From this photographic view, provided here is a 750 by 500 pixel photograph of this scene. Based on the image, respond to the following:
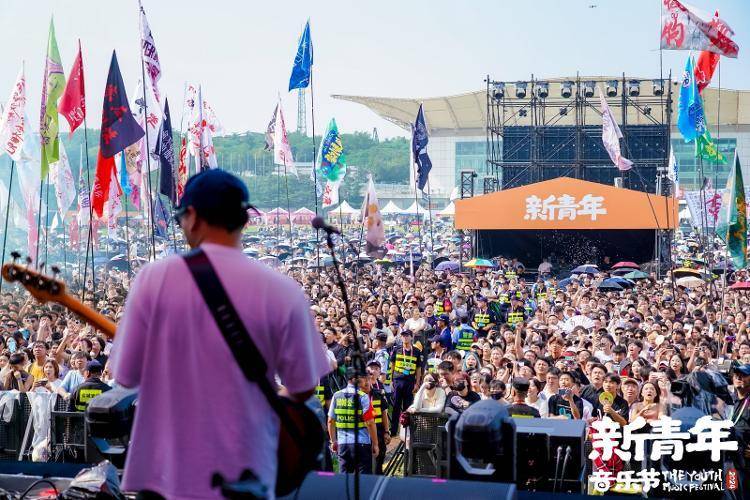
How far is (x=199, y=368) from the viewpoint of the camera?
247 centimetres

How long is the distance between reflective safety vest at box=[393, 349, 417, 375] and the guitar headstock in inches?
357

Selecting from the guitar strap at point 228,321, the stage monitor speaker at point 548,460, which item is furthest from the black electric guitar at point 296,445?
the stage monitor speaker at point 548,460

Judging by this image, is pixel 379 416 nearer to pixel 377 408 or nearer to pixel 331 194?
pixel 377 408

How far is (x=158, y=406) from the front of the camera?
251 cm

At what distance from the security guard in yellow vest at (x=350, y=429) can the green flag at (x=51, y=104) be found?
10.8m

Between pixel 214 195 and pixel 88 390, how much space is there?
18.9 ft

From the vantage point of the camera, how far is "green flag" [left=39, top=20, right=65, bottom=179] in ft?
58.5

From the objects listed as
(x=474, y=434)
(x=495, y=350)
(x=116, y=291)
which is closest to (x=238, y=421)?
(x=474, y=434)

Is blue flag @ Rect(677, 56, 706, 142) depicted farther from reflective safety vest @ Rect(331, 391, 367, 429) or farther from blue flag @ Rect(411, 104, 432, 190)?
reflective safety vest @ Rect(331, 391, 367, 429)

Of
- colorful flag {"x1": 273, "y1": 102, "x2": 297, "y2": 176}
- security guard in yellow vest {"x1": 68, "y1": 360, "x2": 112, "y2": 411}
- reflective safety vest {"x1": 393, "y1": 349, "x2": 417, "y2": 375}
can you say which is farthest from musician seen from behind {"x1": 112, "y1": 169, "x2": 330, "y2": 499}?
colorful flag {"x1": 273, "y1": 102, "x2": 297, "y2": 176}

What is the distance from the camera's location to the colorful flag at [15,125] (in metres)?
19.1

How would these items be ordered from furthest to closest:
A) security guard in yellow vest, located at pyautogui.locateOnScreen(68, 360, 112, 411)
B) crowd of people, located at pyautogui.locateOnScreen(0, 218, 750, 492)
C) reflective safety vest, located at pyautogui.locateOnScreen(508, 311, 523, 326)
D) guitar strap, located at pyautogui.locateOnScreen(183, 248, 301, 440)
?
reflective safety vest, located at pyautogui.locateOnScreen(508, 311, 523, 326) < crowd of people, located at pyautogui.locateOnScreen(0, 218, 750, 492) < security guard in yellow vest, located at pyautogui.locateOnScreen(68, 360, 112, 411) < guitar strap, located at pyautogui.locateOnScreen(183, 248, 301, 440)

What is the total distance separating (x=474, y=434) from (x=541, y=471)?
1.21 meters

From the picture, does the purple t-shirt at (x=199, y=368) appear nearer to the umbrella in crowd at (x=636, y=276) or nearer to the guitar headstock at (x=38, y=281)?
the guitar headstock at (x=38, y=281)
